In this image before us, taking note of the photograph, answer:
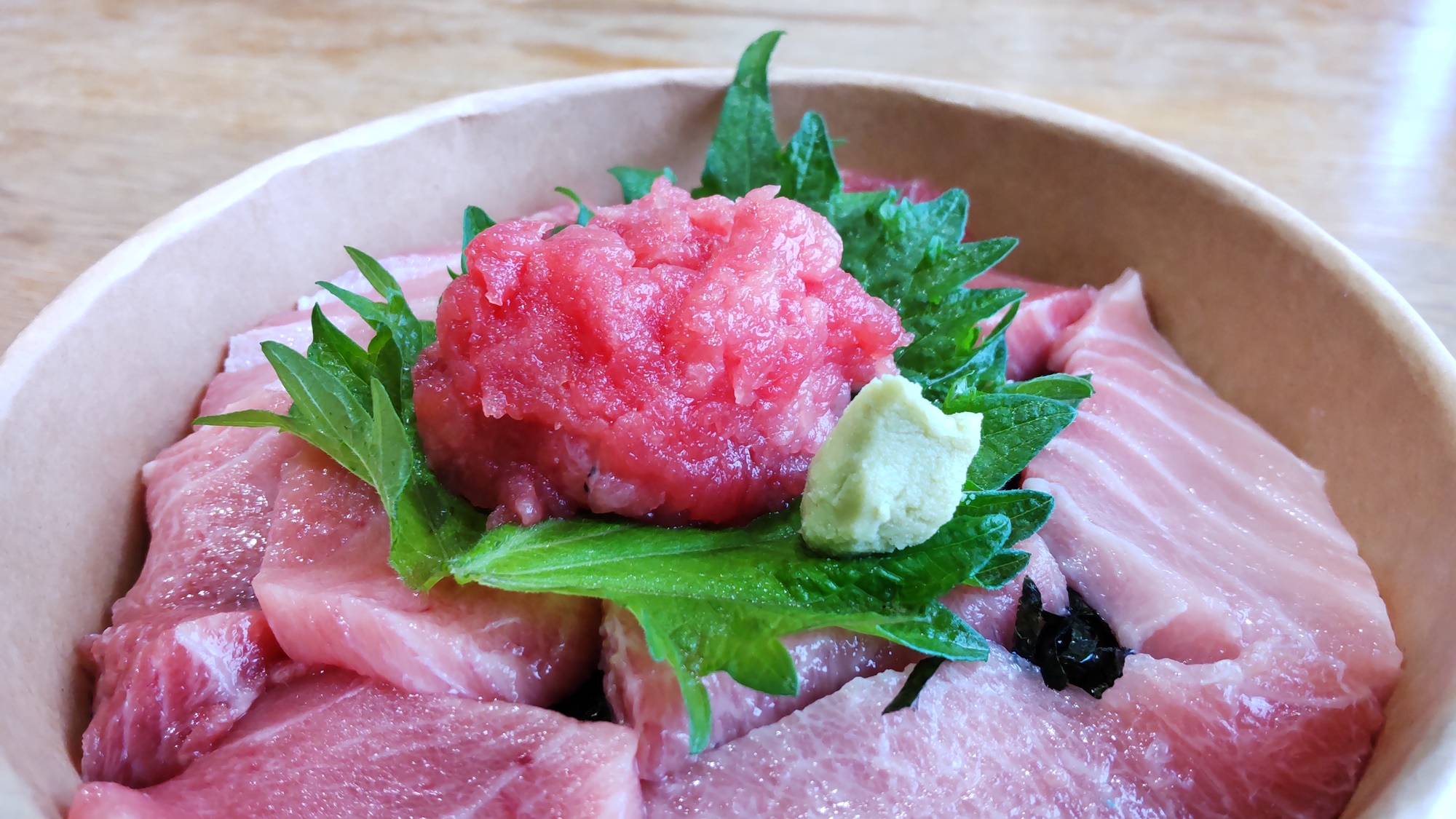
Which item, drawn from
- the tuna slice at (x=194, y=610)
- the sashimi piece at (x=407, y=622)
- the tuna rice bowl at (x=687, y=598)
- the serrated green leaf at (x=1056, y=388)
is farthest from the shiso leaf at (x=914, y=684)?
the tuna slice at (x=194, y=610)

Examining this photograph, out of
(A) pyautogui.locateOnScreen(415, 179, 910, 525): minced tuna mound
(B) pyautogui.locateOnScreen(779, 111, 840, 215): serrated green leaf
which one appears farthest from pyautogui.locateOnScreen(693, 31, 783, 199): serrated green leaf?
(A) pyautogui.locateOnScreen(415, 179, 910, 525): minced tuna mound

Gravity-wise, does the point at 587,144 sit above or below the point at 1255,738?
above

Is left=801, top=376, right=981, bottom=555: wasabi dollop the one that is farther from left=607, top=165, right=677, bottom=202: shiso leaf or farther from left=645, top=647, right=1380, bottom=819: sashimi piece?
left=607, top=165, right=677, bottom=202: shiso leaf

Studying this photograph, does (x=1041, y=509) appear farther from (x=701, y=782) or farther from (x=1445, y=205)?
(x=1445, y=205)

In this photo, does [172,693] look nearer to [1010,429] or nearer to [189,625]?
[189,625]

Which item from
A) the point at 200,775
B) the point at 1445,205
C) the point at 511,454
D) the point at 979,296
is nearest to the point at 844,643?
the point at 511,454

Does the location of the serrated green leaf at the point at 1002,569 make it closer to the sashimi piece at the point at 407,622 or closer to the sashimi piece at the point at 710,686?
the sashimi piece at the point at 710,686
